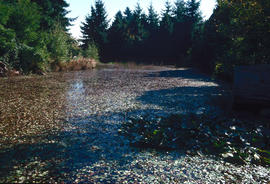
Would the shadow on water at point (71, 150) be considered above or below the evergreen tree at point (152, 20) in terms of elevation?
below

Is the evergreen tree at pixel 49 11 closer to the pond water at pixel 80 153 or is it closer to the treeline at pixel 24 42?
the treeline at pixel 24 42

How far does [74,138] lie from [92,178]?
1102 mm

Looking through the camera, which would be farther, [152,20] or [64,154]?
[152,20]

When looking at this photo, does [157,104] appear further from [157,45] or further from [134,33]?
Result: [134,33]

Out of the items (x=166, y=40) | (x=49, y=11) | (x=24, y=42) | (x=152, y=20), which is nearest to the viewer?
(x=24, y=42)

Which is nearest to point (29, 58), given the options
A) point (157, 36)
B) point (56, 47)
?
point (56, 47)

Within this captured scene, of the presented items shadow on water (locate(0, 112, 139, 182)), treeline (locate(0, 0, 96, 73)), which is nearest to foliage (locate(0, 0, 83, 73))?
treeline (locate(0, 0, 96, 73))

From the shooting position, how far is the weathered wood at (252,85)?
4418 millimetres

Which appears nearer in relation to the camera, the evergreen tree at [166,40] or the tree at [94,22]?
the evergreen tree at [166,40]

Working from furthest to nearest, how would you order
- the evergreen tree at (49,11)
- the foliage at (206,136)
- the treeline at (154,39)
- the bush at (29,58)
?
1. the treeline at (154,39)
2. the evergreen tree at (49,11)
3. the bush at (29,58)
4. the foliage at (206,136)

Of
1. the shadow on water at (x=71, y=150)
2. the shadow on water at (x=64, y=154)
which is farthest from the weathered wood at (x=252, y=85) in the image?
the shadow on water at (x=64, y=154)

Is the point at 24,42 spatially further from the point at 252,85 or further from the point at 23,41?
the point at 252,85

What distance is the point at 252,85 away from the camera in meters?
4.59

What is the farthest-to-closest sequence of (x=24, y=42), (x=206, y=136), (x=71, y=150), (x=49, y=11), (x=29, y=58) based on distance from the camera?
(x=49, y=11) < (x=24, y=42) < (x=29, y=58) < (x=206, y=136) < (x=71, y=150)
